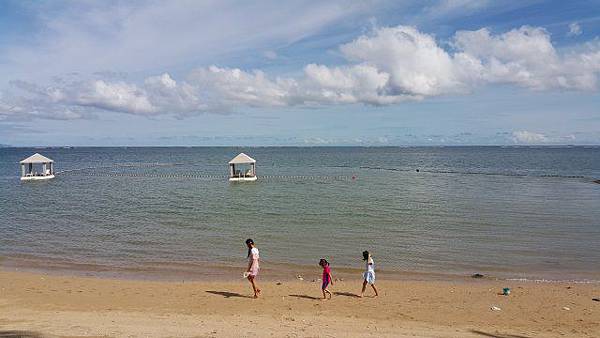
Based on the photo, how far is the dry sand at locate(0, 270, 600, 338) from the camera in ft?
34.8

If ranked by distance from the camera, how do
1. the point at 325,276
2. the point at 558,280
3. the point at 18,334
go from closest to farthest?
the point at 18,334
the point at 325,276
the point at 558,280

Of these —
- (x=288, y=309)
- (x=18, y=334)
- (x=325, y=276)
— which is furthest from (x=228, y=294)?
(x=18, y=334)

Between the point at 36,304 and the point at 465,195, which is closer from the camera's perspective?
the point at 36,304

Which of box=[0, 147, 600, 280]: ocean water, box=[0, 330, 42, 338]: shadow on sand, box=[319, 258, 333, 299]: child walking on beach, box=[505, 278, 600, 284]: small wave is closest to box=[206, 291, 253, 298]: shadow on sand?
box=[319, 258, 333, 299]: child walking on beach

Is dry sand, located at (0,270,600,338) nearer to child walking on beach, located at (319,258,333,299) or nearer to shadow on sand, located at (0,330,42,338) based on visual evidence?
shadow on sand, located at (0,330,42,338)

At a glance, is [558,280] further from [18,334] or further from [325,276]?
[18,334]

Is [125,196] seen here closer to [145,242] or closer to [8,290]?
[145,242]

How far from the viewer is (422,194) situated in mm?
41812

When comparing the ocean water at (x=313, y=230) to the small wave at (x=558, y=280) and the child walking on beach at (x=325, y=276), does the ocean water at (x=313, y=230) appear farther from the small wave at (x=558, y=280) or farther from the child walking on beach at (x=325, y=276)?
the child walking on beach at (x=325, y=276)

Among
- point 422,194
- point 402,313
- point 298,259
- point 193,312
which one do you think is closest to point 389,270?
point 298,259

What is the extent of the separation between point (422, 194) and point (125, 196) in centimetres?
2455

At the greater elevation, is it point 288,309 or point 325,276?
point 325,276

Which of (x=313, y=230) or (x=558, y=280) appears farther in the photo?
(x=313, y=230)

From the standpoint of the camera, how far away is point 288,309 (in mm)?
12570
